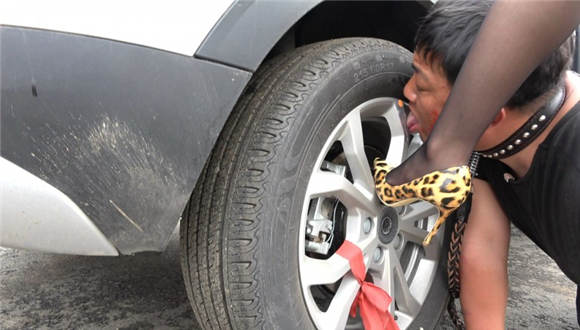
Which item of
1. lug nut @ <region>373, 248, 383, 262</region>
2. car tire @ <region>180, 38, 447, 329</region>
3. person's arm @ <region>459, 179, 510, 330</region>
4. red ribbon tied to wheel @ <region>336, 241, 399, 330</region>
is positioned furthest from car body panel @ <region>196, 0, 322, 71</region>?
person's arm @ <region>459, 179, 510, 330</region>

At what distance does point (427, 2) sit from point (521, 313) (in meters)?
1.17

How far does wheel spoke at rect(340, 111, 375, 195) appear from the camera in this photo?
1.21m

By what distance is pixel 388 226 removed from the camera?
4.50ft

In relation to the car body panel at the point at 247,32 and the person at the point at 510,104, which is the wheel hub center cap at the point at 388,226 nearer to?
the person at the point at 510,104

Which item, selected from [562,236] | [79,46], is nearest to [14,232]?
[79,46]

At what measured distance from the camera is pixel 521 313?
176cm

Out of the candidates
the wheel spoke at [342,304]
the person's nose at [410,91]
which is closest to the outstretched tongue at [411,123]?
the person's nose at [410,91]

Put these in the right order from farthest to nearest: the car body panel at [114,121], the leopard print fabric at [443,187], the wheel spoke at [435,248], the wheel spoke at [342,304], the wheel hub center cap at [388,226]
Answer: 1. the wheel spoke at [435,248]
2. the wheel hub center cap at [388,226]
3. the wheel spoke at [342,304]
4. the leopard print fabric at [443,187]
5. the car body panel at [114,121]

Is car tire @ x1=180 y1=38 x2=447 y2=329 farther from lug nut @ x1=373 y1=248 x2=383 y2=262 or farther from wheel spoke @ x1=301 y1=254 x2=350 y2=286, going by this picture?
lug nut @ x1=373 y1=248 x2=383 y2=262

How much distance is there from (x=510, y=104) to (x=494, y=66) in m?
→ 0.14

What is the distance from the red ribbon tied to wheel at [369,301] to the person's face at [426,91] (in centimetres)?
38

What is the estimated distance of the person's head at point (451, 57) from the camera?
1.08m

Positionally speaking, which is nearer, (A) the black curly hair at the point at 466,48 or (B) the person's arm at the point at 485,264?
(A) the black curly hair at the point at 466,48

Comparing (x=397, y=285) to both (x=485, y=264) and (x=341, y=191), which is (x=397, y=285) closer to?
(x=485, y=264)
